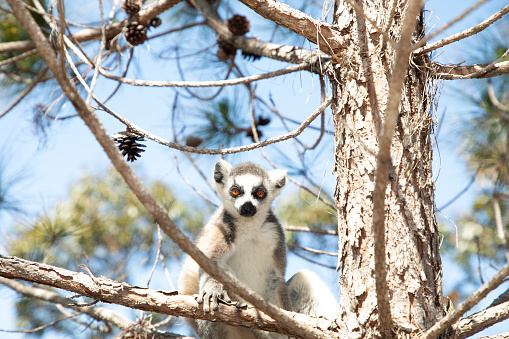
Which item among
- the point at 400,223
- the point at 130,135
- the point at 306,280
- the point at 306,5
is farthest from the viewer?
the point at 306,5

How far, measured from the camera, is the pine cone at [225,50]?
5598mm

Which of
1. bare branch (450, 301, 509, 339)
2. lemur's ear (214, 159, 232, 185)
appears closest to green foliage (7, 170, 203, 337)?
lemur's ear (214, 159, 232, 185)

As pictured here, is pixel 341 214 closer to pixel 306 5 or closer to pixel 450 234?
pixel 306 5

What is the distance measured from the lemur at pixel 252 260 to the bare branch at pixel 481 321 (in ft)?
4.60

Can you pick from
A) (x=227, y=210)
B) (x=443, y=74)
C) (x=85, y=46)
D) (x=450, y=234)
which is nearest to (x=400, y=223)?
(x=443, y=74)

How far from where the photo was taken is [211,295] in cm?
333

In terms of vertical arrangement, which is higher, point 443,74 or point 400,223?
point 443,74

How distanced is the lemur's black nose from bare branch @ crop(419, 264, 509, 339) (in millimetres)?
1984

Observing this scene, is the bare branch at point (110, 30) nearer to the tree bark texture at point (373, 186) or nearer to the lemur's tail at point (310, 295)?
the tree bark texture at point (373, 186)

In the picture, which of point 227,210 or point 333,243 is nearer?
point 227,210

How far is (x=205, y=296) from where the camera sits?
10.6 ft

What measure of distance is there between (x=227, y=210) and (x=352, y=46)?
196cm

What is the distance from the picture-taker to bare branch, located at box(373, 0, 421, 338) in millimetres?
1635

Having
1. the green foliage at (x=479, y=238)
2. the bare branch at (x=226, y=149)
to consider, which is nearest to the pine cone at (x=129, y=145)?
the bare branch at (x=226, y=149)
